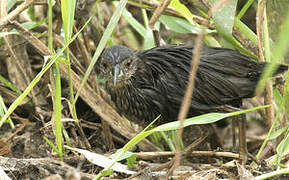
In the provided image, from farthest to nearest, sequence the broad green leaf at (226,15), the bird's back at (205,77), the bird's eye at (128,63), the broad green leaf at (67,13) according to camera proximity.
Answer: the bird's eye at (128,63) → the bird's back at (205,77) → the broad green leaf at (226,15) → the broad green leaf at (67,13)

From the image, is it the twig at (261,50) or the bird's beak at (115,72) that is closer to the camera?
the twig at (261,50)

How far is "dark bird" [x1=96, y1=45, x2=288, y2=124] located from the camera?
9.47 ft

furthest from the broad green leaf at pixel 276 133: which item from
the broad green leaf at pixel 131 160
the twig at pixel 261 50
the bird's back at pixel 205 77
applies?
the broad green leaf at pixel 131 160

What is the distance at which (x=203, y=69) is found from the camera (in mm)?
2891

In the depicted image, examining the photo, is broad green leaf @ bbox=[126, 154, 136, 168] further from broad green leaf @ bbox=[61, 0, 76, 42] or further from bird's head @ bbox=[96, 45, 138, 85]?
broad green leaf @ bbox=[61, 0, 76, 42]

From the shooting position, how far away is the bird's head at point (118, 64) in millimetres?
2951

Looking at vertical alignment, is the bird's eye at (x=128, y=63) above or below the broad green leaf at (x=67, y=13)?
below

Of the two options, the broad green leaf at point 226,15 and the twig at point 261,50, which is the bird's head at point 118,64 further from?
the twig at point 261,50

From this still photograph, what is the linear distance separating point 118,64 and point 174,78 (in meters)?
0.41

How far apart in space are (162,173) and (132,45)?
184cm

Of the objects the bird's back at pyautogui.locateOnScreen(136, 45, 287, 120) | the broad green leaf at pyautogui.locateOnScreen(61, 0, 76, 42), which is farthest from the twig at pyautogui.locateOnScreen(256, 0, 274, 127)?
the broad green leaf at pyautogui.locateOnScreen(61, 0, 76, 42)

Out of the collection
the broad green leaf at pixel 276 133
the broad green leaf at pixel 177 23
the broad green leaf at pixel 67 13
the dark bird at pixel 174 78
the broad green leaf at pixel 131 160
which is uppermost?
the broad green leaf at pixel 67 13

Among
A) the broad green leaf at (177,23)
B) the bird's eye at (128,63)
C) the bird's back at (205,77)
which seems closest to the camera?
the bird's back at (205,77)

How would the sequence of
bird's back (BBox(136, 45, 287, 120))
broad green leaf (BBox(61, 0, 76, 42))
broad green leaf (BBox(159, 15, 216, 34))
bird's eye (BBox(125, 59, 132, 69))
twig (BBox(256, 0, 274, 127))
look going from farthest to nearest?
1. broad green leaf (BBox(159, 15, 216, 34))
2. bird's eye (BBox(125, 59, 132, 69))
3. bird's back (BBox(136, 45, 287, 120))
4. twig (BBox(256, 0, 274, 127))
5. broad green leaf (BBox(61, 0, 76, 42))
